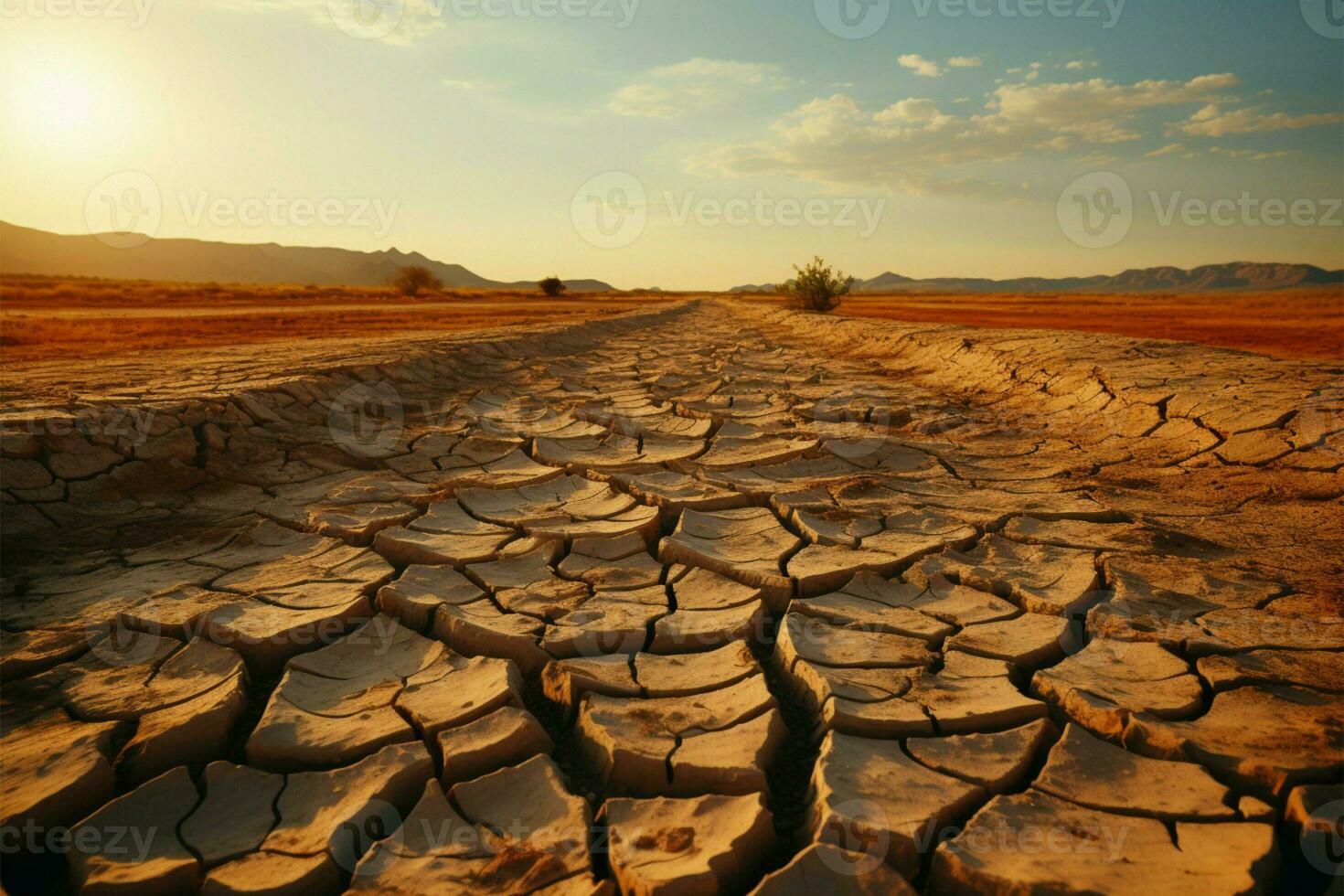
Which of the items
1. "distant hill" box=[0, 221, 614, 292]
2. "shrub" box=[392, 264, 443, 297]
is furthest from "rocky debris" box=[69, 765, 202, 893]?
"distant hill" box=[0, 221, 614, 292]

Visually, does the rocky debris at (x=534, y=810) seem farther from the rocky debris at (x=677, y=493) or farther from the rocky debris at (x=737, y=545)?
the rocky debris at (x=677, y=493)

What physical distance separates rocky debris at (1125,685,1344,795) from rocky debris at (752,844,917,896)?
659 mm

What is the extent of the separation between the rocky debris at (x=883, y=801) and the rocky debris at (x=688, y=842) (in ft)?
0.37

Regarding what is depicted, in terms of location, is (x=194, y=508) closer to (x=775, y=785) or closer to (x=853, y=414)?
(x=775, y=785)

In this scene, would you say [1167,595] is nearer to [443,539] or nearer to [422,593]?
[422,593]

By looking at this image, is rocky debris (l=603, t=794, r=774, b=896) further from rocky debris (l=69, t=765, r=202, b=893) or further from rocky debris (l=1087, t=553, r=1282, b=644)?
rocky debris (l=1087, t=553, r=1282, b=644)

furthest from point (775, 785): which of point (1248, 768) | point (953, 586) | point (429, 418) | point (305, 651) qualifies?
point (429, 418)

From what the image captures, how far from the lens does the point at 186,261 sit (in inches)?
3666

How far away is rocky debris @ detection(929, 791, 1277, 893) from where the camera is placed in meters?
1.03

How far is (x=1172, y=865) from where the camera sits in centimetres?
107

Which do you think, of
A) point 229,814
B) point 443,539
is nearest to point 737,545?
point 443,539

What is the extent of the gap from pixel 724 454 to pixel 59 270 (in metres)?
109

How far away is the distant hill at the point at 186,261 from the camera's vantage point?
83.7 m

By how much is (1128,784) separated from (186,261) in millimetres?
115998
